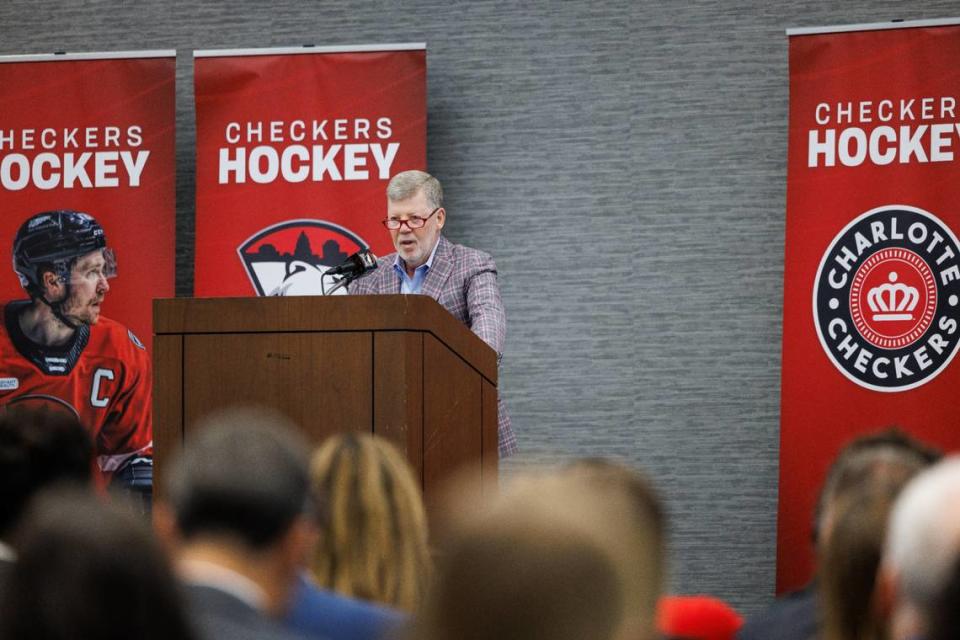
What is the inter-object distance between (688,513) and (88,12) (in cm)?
364

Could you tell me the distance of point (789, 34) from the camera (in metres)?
5.36

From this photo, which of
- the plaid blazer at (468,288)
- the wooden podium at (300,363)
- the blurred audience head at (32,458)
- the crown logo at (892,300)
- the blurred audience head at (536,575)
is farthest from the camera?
the crown logo at (892,300)

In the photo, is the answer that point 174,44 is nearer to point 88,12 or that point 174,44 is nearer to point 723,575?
point 88,12

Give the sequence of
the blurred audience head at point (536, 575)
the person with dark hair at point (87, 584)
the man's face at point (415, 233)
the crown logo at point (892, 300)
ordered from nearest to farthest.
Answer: the blurred audience head at point (536, 575), the person with dark hair at point (87, 584), the man's face at point (415, 233), the crown logo at point (892, 300)

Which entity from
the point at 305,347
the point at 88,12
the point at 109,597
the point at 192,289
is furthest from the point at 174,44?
the point at 109,597

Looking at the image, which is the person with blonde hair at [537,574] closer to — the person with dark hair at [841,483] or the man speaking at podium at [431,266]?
the person with dark hair at [841,483]

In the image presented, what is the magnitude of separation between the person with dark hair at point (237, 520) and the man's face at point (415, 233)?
293 centimetres

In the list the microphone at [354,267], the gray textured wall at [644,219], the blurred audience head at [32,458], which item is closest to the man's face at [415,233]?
the microphone at [354,267]

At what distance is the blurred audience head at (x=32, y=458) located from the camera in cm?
201

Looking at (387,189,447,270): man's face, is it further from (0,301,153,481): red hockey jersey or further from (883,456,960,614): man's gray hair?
(883,456,960,614): man's gray hair

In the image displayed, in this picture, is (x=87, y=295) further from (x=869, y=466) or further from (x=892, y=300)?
(x=869, y=466)

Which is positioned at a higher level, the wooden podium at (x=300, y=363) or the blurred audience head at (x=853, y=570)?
the wooden podium at (x=300, y=363)

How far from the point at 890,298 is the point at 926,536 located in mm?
4450

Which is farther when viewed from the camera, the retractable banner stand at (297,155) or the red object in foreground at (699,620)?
the retractable banner stand at (297,155)
